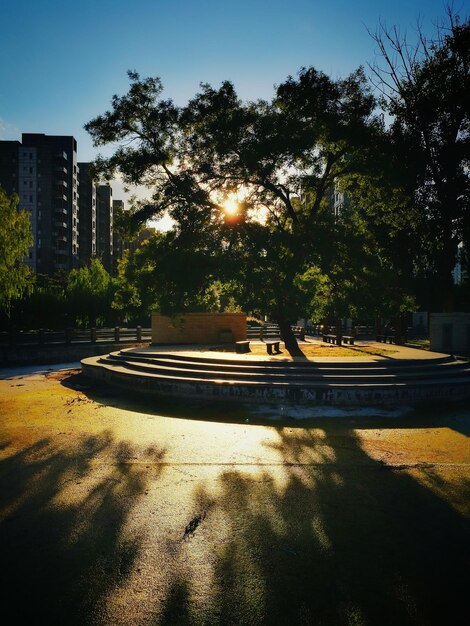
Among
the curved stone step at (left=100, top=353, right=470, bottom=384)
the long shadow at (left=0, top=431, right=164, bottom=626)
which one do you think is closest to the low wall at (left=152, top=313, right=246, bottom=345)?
the curved stone step at (left=100, top=353, right=470, bottom=384)

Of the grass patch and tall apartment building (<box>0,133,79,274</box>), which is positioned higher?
tall apartment building (<box>0,133,79,274</box>)

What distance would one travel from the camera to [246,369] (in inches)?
521

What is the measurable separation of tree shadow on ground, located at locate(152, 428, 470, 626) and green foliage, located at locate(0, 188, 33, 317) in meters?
23.9

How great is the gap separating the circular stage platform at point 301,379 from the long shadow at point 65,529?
15.8 feet

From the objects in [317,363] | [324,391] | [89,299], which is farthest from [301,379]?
[89,299]

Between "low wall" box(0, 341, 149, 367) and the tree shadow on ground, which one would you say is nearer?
the tree shadow on ground

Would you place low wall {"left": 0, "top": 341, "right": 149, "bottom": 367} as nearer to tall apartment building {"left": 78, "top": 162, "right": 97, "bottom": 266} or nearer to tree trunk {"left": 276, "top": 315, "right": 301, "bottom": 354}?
tree trunk {"left": 276, "top": 315, "right": 301, "bottom": 354}

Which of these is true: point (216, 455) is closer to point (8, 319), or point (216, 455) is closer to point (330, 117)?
point (330, 117)

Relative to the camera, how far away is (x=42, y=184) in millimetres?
79250

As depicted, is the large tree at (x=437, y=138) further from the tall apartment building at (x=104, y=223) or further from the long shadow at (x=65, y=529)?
the tall apartment building at (x=104, y=223)

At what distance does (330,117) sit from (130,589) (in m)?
16.7

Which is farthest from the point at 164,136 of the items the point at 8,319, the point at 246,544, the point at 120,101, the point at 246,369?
the point at 8,319

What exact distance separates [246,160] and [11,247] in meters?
17.8

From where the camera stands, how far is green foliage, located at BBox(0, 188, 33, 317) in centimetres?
2456
